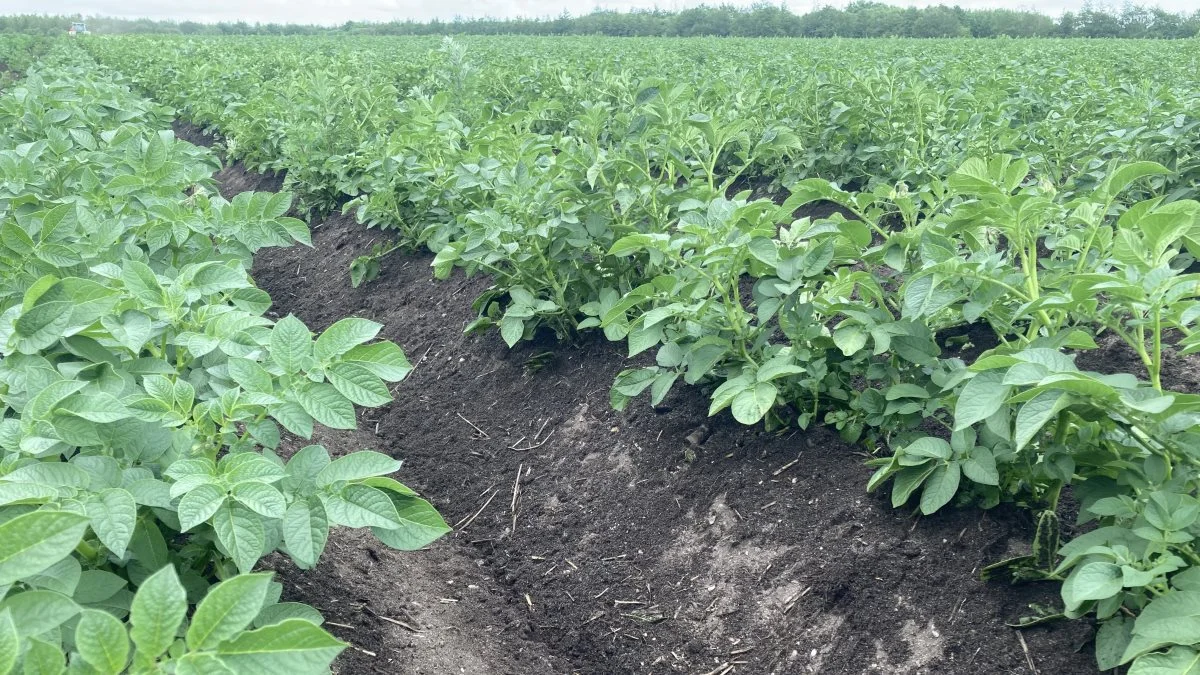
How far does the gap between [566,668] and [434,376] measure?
2.04 m

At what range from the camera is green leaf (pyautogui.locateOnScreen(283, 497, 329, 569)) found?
1528mm

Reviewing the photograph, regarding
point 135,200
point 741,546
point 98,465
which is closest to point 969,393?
point 741,546

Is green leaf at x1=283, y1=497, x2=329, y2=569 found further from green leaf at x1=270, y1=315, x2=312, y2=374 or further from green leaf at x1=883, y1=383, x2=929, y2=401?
green leaf at x1=883, y1=383, x2=929, y2=401

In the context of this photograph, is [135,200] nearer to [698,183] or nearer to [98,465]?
[98,465]

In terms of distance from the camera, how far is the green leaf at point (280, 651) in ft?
3.78

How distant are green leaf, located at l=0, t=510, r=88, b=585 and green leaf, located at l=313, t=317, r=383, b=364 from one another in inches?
24.3

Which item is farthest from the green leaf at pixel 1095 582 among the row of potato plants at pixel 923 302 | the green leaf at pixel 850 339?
the green leaf at pixel 850 339

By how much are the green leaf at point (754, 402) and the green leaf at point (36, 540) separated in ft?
5.45

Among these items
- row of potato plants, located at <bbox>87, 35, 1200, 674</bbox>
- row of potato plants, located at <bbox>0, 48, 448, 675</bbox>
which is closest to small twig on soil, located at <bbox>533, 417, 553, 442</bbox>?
row of potato plants, located at <bbox>87, 35, 1200, 674</bbox>

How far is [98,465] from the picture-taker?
1578mm

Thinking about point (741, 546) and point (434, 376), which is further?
point (434, 376)

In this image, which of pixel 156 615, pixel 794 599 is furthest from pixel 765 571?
pixel 156 615

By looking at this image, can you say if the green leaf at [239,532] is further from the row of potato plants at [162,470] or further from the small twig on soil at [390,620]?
the small twig on soil at [390,620]

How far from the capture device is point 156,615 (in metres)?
1.13
